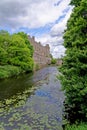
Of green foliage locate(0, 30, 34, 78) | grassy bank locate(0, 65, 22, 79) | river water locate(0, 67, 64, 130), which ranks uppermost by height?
green foliage locate(0, 30, 34, 78)

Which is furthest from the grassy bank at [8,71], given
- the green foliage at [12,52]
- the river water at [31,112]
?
the river water at [31,112]

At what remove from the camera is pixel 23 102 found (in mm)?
25125

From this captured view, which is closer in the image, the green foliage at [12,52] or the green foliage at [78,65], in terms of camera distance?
the green foliage at [78,65]

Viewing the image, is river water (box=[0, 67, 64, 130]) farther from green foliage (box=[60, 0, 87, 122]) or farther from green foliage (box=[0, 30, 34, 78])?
green foliage (box=[0, 30, 34, 78])

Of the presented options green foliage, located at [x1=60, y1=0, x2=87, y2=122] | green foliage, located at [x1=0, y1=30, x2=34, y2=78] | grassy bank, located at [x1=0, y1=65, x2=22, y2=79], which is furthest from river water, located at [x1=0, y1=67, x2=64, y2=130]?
green foliage, located at [x1=0, y1=30, x2=34, y2=78]

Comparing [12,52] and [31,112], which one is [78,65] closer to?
[31,112]

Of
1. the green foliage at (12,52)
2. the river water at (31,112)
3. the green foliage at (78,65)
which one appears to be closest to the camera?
the green foliage at (78,65)

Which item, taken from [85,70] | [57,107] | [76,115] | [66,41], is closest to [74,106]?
[76,115]

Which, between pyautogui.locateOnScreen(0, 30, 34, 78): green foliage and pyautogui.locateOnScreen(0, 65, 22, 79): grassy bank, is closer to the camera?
pyautogui.locateOnScreen(0, 65, 22, 79): grassy bank

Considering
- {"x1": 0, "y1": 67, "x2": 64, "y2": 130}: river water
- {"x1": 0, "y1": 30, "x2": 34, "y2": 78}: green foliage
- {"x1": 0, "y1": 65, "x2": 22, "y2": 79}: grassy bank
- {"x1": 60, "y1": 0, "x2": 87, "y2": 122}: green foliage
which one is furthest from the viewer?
{"x1": 0, "y1": 30, "x2": 34, "y2": 78}: green foliage

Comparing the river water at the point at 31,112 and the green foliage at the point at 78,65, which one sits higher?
the green foliage at the point at 78,65

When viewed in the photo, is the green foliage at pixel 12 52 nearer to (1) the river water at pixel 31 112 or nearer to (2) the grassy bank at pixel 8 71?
(2) the grassy bank at pixel 8 71

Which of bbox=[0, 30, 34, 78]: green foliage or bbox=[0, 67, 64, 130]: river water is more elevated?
bbox=[0, 30, 34, 78]: green foliage

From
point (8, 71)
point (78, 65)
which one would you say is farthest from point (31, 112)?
point (8, 71)
